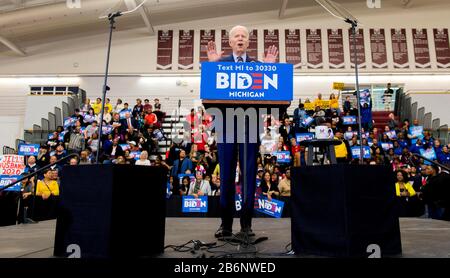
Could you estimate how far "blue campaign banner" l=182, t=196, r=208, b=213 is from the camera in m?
6.84

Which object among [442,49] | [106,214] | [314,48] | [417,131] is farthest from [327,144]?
[442,49]

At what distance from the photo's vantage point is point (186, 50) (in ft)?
52.7

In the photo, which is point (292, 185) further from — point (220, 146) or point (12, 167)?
point (12, 167)

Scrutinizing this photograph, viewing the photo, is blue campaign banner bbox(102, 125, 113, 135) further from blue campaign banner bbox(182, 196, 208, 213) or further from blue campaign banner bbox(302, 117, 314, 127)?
blue campaign banner bbox(302, 117, 314, 127)

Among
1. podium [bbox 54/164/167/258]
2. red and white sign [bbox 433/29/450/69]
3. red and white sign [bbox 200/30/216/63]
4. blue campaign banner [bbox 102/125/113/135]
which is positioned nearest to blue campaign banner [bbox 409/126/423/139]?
red and white sign [bbox 433/29/450/69]

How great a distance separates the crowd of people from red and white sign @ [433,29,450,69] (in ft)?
14.6

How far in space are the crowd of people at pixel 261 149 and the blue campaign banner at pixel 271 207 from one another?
56 cm

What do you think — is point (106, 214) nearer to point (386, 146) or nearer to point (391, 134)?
point (386, 146)

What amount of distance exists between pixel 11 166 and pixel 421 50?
16248mm

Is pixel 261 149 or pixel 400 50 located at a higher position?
pixel 400 50

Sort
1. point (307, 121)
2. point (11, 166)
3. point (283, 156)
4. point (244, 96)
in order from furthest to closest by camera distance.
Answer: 1. point (307, 121)
2. point (283, 156)
3. point (11, 166)
4. point (244, 96)

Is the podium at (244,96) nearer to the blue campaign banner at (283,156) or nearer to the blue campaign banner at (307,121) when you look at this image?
the blue campaign banner at (283,156)

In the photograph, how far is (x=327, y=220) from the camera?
2186mm

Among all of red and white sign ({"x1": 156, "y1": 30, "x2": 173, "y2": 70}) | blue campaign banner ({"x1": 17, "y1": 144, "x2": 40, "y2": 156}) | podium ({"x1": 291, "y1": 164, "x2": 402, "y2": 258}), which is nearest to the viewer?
podium ({"x1": 291, "y1": 164, "x2": 402, "y2": 258})
